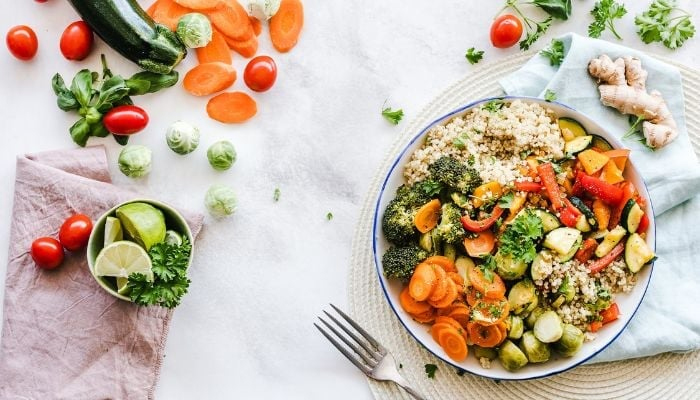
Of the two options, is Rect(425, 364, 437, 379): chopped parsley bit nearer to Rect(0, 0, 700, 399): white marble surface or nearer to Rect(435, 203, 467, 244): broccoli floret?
Rect(0, 0, 700, 399): white marble surface

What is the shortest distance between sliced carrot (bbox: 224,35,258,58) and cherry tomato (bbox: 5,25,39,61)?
1.09m

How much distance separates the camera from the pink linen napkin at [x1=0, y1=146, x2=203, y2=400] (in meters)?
3.75

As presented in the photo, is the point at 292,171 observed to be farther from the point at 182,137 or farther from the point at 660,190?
the point at 660,190

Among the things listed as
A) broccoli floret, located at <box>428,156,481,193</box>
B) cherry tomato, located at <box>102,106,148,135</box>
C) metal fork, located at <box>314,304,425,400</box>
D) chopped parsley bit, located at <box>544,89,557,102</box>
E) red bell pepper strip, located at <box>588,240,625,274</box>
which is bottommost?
metal fork, located at <box>314,304,425,400</box>

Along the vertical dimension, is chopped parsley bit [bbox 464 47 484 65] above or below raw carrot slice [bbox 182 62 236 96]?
below

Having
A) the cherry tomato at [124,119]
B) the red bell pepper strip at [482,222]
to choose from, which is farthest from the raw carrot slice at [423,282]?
the cherry tomato at [124,119]

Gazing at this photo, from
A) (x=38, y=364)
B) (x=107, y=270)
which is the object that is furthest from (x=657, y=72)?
(x=38, y=364)

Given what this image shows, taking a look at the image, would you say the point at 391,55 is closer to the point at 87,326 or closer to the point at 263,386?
the point at 263,386

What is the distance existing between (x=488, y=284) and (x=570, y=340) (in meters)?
0.47

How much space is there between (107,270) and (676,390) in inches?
120

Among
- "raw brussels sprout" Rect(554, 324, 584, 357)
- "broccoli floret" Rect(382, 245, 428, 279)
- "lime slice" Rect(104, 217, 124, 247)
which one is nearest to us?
"raw brussels sprout" Rect(554, 324, 584, 357)

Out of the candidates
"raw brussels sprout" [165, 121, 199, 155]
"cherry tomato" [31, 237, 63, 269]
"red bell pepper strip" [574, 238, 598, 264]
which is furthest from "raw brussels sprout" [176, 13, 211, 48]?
"red bell pepper strip" [574, 238, 598, 264]

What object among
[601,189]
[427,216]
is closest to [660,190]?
[601,189]

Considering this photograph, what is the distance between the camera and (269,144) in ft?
12.9
